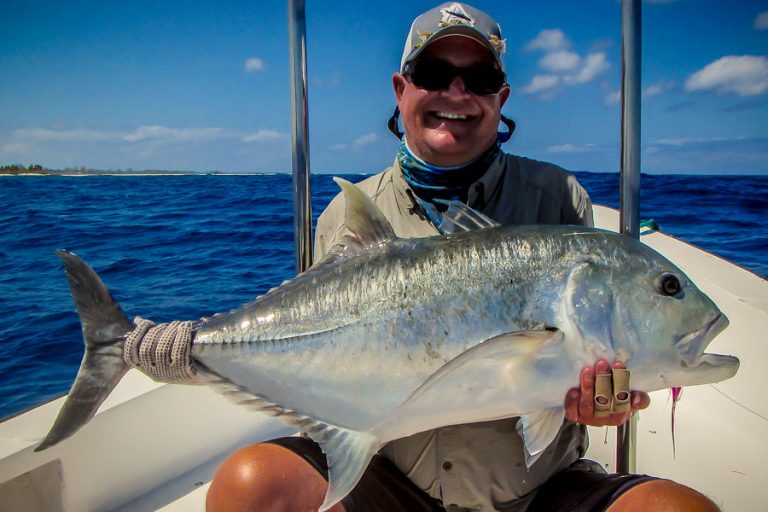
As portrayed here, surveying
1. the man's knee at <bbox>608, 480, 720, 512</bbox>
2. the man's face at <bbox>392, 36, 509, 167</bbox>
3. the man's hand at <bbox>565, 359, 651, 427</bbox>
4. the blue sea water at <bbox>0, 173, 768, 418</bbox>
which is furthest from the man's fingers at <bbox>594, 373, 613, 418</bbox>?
the blue sea water at <bbox>0, 173, 768, 418</bbox>

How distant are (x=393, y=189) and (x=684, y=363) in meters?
1.32

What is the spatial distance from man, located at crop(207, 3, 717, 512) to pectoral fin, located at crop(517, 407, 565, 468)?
A: 15.2 inches

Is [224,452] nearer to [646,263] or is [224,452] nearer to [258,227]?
[646,263]

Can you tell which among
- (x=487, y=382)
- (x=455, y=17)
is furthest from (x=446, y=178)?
(x=487, y=382)

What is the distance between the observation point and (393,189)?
242cm

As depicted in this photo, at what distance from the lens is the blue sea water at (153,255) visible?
6281 mm

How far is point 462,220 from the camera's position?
185 centimetres

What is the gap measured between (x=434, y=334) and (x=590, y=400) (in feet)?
1.58

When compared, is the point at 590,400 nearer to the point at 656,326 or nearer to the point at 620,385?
the point at 620,385

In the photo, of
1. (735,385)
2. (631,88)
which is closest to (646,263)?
(631,88)

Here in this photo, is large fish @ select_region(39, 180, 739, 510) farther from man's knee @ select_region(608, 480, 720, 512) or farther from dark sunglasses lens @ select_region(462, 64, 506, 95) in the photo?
dark sunglasses lens @ select_region(462, 64, 506, 95)

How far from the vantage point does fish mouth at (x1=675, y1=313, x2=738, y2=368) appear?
156 centimetres

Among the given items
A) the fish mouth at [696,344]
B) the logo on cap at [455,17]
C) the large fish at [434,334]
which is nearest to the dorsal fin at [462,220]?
the large fish at [434,334]

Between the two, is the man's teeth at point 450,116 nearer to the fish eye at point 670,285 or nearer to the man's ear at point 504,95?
the man's ear at point 504,95
